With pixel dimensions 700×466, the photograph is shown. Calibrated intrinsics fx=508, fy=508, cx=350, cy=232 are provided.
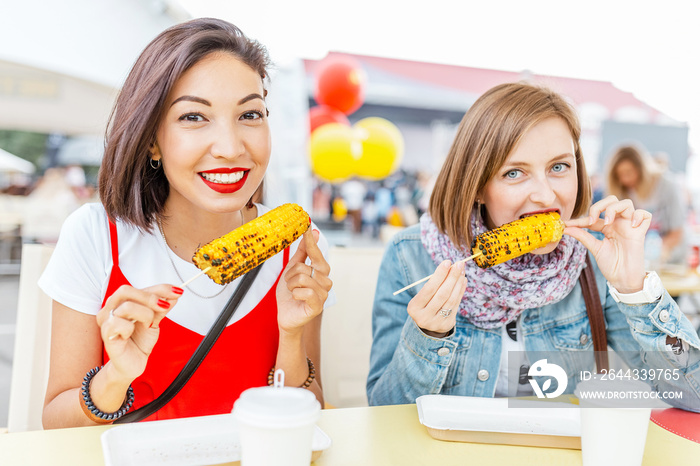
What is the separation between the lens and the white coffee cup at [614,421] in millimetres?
916

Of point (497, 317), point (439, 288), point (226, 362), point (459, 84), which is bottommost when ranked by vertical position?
point (226, 362)

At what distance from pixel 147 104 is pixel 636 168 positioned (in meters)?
5.31

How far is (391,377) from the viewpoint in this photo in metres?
1.59

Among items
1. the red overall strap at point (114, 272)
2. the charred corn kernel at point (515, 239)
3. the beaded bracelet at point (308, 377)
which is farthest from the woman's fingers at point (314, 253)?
the red overall strap at point (114, 272)

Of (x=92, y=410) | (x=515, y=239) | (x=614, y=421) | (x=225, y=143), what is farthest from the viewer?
(x=515, y=239)

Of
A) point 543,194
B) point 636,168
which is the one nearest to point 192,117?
point 543,194

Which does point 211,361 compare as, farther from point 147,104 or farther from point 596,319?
point 596,319

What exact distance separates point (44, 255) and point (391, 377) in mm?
1205

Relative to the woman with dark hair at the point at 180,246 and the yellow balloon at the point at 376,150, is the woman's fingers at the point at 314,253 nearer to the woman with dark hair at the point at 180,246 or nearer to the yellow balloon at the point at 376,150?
the woman with dark hair at the point at 180,246

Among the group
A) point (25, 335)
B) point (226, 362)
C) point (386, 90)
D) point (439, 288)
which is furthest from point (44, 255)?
point (386, 90)

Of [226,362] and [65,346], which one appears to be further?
[226,362]

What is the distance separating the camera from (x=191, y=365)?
1475mm

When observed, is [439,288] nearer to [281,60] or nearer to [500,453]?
[500,453]

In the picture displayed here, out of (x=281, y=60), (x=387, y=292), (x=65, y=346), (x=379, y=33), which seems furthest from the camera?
(x=379, y=33)
